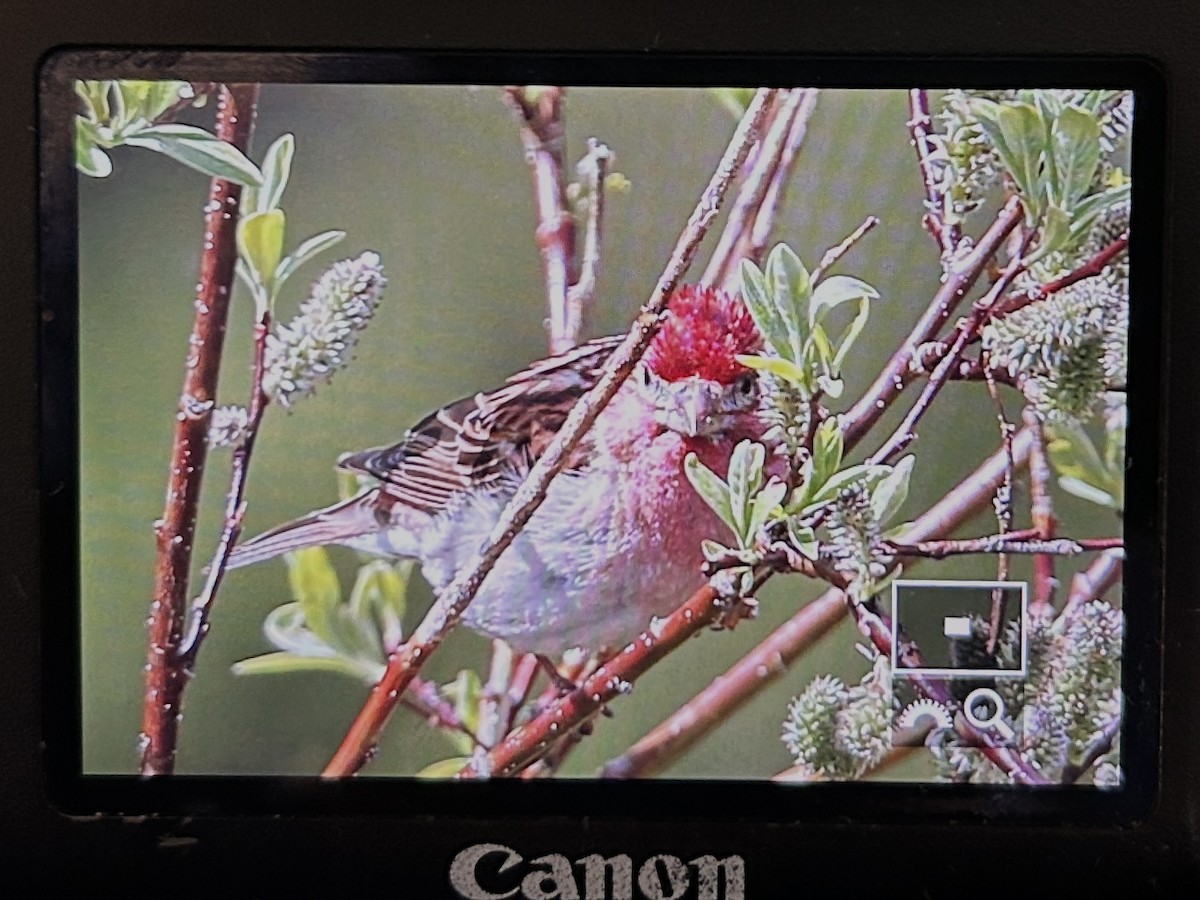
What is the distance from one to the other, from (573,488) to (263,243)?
0.19m

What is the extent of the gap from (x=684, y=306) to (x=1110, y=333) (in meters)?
0.21

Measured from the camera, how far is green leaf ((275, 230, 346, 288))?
622 millimetres

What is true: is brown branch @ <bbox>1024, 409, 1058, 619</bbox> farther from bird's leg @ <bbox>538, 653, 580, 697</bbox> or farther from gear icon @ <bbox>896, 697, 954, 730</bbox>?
bird's leg @ <bbox>538, 653, 580, 697</bbox>

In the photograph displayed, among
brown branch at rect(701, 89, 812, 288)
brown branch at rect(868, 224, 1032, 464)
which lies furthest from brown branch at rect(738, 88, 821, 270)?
brown branch at rect(868, 224, 1032, 464)

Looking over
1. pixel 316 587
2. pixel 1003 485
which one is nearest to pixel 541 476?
pixel 316 587

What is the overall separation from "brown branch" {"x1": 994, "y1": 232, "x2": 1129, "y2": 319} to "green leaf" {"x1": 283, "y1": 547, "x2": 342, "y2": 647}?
35 cm

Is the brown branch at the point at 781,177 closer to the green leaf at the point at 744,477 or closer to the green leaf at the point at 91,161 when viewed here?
the green leaf at the point at 744,477

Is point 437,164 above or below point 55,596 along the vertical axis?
above

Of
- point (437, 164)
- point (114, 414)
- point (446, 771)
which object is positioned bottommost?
point (446, 771)

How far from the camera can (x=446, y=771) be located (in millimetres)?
635

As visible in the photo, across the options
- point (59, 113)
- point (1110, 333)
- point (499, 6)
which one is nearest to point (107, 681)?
point (59, 113)

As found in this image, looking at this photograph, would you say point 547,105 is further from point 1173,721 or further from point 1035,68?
point 1173,721

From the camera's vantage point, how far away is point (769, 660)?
63cm

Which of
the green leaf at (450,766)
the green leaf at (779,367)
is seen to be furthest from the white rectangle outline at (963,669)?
the green leaf at (450,766)
